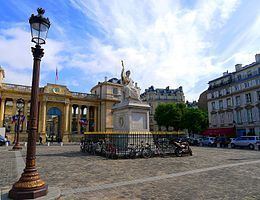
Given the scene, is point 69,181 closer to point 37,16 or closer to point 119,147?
point 37,16

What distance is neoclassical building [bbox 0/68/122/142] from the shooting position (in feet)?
166

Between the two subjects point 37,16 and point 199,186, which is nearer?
point 37,16

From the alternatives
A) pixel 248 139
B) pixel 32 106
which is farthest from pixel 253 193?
pixel 248 139

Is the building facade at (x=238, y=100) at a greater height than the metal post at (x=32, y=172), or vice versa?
the building facade at (x=238, y=100)

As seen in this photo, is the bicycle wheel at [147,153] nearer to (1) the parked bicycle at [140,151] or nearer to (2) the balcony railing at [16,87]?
(1) the parked bicycle at [140,151]

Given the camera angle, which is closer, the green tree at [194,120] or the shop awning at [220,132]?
the shop awning at [220,132]

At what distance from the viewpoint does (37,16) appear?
21.0 feet

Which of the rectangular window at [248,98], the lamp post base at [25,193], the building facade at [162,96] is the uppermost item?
the building facade at [162,96]

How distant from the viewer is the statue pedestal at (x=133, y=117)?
17203 mm

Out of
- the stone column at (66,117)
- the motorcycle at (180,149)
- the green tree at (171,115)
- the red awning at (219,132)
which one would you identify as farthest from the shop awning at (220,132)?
the motorcycle at (180,149)

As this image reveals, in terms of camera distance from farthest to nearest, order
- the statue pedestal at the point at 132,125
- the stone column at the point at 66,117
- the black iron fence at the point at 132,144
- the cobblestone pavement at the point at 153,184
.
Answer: the stone column at the point at 66,117, the statue pedestal at the point at 132,125, the black iron fence at the point at 132,144, the cobblestone pavement at the point at 153,184

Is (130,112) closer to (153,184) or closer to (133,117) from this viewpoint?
(133,117)

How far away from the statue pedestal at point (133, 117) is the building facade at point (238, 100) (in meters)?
36.5

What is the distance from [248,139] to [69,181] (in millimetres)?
30267
